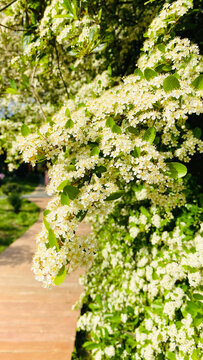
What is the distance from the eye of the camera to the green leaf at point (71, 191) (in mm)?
1108

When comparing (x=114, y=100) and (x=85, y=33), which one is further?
(x=85, y=33)

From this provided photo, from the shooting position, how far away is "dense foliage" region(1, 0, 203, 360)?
1.14m

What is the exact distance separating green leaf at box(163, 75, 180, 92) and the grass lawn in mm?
4839

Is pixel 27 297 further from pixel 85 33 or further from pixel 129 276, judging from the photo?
pixel 85 33

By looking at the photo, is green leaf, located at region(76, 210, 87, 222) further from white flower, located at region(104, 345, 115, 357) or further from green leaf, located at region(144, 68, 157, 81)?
white flower, located at region(104, 345, 115, 357)

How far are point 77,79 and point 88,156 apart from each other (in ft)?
9.55

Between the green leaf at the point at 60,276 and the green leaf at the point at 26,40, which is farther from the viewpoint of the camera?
the green leaf at the point at 26,40

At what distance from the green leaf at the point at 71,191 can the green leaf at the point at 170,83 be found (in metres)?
0.60

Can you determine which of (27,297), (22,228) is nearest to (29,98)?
(27,297)

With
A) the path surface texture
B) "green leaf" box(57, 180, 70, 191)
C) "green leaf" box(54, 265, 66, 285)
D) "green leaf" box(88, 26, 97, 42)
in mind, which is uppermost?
"green leaf" box(88, 26, 97, 42)

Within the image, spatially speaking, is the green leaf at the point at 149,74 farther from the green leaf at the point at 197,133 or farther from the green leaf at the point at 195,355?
the green leaf at the point at 195,355

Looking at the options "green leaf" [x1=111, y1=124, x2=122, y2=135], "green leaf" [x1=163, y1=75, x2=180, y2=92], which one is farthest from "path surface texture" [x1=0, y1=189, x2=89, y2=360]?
"green leaf" [x1=163, y1=75, x2=180, y2=92]

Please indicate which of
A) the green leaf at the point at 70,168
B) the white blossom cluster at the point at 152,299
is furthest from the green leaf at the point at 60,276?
the white blossom cluster at the point at 152,299

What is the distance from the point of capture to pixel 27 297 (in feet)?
11.1
